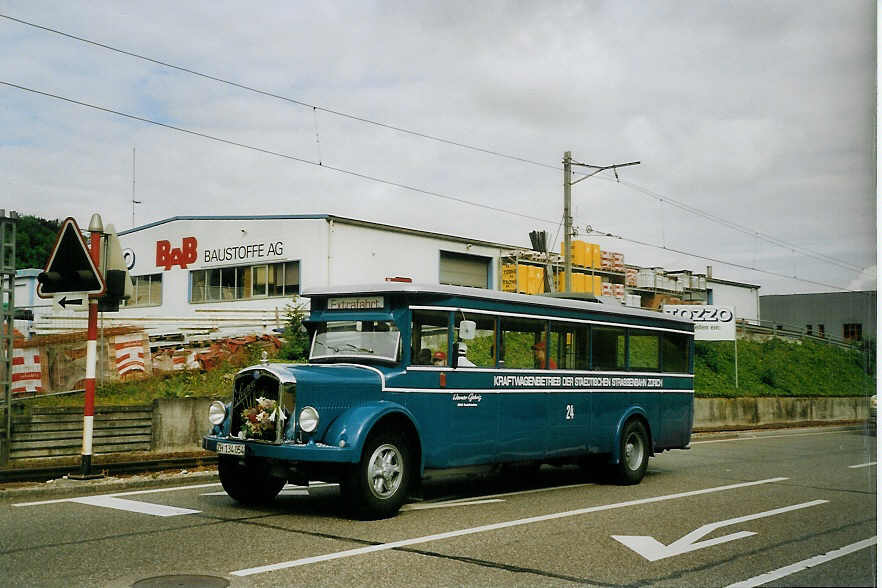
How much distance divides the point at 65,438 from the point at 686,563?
1148 cm

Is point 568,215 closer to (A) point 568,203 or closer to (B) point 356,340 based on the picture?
(A) point 568,203

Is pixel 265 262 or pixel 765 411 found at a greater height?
pixel 265 262

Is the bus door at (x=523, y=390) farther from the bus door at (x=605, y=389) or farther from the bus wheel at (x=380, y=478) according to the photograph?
the bus wheel at (x=380, y=478)

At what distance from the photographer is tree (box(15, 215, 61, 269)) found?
5272cm

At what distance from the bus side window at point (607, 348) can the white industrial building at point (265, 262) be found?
64.4 feet

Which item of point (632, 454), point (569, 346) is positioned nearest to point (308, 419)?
point (569, 346)

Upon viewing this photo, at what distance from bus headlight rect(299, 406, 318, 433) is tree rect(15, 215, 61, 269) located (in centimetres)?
4694

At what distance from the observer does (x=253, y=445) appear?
10.1 meters

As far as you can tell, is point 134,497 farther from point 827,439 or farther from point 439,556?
point 827,439

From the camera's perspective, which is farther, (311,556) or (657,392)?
(657,392)

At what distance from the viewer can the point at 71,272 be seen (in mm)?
12844

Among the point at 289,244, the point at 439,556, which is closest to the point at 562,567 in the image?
the point at 439,556

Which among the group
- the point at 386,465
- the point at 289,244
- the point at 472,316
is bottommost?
the point at 386,465

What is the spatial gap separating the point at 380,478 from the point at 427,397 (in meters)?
1.25
